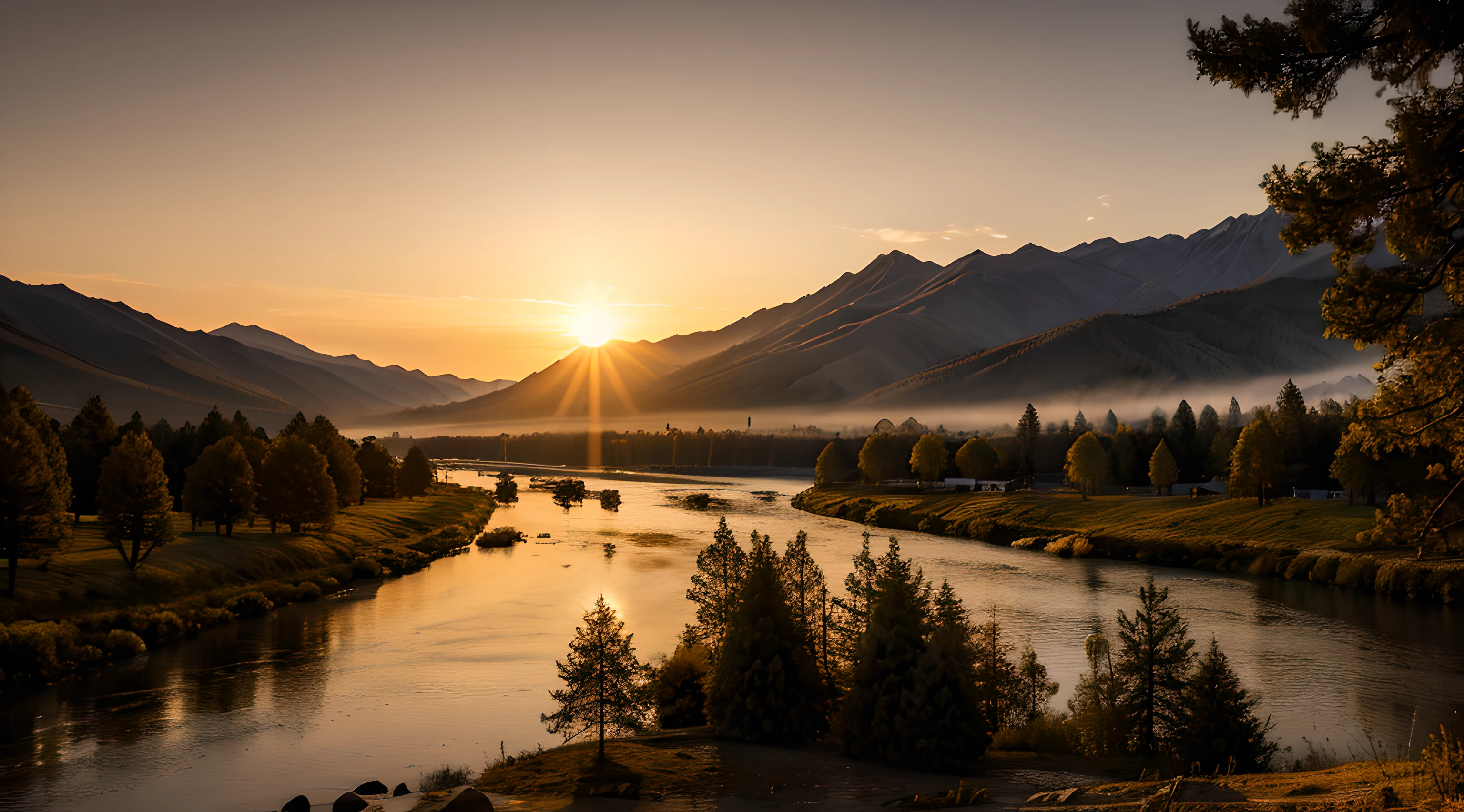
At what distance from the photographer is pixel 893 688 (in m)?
37.0

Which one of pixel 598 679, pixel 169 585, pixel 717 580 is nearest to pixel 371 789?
pixel 598 679

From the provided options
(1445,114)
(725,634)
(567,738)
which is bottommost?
(567,738)

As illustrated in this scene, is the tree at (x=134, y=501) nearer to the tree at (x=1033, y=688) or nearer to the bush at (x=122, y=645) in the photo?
the bush at (x=122, y=645)

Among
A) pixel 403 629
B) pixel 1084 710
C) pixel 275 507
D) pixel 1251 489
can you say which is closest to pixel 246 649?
pixel 403 629

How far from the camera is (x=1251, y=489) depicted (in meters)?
111

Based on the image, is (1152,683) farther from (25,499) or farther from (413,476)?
(413,476)

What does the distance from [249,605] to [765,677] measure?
4957 centimetres

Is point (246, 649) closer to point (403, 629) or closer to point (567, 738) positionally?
point (403, 629)

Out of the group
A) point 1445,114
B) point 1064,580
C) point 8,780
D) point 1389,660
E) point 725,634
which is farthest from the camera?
point 1064,580

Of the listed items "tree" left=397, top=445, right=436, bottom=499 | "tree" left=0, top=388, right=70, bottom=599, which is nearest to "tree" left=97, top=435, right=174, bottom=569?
"tree" left=0, top=388, right=70, bottom=599

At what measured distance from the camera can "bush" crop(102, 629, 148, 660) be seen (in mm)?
55656

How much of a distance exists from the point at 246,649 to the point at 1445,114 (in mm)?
66283

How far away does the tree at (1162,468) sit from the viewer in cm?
13675

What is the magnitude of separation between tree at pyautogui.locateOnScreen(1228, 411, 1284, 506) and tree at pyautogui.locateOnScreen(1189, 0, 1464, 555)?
101 meters
